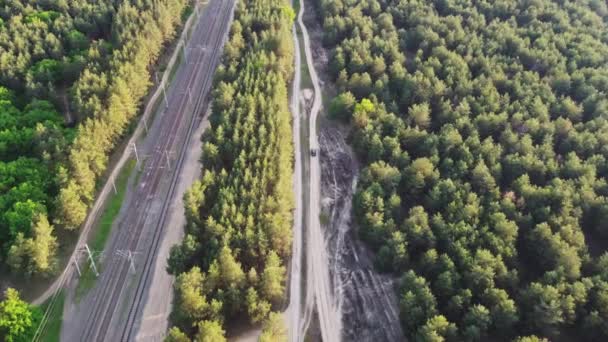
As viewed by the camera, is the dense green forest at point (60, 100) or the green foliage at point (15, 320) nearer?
the green foliage at point (15, 320)

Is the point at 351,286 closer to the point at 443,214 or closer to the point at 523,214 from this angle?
the point at 443,214

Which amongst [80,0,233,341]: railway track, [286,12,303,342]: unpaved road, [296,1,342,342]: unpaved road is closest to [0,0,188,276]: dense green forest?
[80,0,233,341]: railway track

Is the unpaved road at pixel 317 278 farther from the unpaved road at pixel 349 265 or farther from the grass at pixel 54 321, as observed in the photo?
the grass at pixel 54 321

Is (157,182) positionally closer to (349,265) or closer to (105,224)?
(105,224)

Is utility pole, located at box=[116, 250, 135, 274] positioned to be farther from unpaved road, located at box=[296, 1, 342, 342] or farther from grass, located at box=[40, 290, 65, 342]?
unpaved road, located at box=[296, 1, 342, 342]

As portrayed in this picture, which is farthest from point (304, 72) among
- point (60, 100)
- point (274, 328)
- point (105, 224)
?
point (274, 328)

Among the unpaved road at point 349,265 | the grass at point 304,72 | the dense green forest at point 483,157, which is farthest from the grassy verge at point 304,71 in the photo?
the unpaved road at point 349,265
